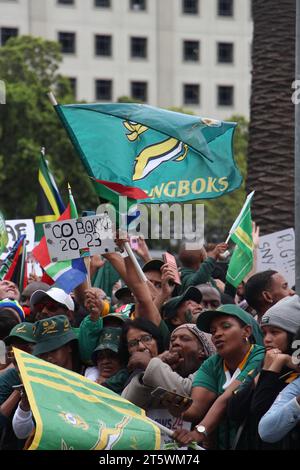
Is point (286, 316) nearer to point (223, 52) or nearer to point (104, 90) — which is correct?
point (104, 90)

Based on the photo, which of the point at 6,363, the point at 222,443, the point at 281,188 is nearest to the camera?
the point at 222,443

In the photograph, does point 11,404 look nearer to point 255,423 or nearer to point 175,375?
point 175,375

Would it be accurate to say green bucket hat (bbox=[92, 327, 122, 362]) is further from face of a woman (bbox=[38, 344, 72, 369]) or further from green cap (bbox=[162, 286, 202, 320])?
green cap (bbox=[162, 286, 202, 320])

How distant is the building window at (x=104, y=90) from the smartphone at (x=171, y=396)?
208ft

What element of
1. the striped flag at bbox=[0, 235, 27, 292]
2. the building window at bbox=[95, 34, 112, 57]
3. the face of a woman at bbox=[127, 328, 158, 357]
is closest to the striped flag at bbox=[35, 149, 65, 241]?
the striped flag at bbox=[0, 235, 27, 292]

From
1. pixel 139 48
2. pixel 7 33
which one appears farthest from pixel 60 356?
pixel 139 48

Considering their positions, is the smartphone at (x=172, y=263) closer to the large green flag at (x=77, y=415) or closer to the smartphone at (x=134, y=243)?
the smartphone at (x=134, y=243)

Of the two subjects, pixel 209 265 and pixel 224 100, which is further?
pixel 224 100

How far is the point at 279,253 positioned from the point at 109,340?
335 cm

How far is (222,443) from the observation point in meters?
6.62

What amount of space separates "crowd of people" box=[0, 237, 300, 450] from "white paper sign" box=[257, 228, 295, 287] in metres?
1.88

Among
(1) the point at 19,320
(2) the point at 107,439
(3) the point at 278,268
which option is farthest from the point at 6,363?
(3) the point at 278,268

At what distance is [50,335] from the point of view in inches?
297
